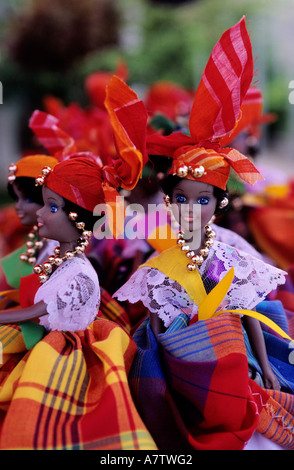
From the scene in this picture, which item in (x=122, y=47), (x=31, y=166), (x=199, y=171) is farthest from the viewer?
(x=122, y=47)

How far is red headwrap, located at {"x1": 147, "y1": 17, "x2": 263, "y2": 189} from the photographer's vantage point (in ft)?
3.28

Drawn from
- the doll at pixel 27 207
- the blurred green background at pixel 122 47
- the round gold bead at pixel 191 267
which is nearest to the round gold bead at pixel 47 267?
the doll at pixel 27 207

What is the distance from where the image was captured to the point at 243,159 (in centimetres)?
103

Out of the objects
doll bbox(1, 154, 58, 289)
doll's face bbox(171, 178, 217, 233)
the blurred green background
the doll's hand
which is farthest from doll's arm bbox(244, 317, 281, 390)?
the blurred green background

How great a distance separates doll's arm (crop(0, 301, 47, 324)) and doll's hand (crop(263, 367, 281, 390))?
543 millimetres

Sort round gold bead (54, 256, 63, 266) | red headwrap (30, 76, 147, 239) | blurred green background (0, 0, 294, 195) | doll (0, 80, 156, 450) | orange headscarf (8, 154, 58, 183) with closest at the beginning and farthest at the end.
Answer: doll (0, 80, 156, 450) → red headwrap (30, 76, 147, 239) → round gold bead (54, 256, 63, 266) → orange headscarf (8, 154, 58, 183) → blurred green background (0, 0, 294, 195)

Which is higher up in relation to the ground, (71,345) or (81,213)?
(81,213)

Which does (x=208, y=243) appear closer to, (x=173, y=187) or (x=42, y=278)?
(x=173, y=187)

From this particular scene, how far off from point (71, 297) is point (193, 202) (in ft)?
1.17

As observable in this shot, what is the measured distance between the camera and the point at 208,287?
1.09m

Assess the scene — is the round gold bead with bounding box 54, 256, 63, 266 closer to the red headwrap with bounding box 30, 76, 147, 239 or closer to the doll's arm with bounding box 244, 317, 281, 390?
the red headwrap with bounding box 30, 76, 147, 239

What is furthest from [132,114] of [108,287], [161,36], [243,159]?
[161,36]

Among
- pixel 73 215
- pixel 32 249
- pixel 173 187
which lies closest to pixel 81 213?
pixel 73 215
